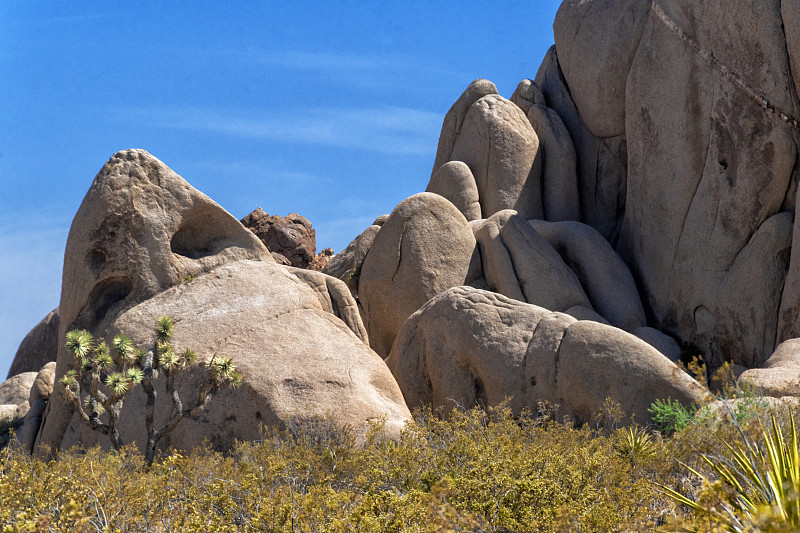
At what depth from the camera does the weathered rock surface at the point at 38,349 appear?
98.6 feet

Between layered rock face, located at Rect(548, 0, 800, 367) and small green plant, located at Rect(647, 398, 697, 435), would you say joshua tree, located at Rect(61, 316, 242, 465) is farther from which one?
layered rock face, located at Rect(548, 0, 800, 367)

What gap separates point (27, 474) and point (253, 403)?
17.9ft

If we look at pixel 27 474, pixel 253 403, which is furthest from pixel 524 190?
pixel 27 474

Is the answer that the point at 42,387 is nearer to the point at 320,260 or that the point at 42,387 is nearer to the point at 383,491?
the point at 383,491

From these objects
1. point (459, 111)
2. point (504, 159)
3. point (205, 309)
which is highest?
point (459, 111)

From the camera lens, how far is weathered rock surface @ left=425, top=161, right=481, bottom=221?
2733 centimetres

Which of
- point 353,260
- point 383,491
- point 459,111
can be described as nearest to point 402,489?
point 383,491

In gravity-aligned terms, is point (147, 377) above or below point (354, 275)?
below

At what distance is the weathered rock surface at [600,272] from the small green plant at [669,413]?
28.4ft

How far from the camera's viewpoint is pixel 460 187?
1089 inches

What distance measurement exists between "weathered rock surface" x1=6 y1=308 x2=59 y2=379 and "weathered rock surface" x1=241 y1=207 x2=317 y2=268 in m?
10.2


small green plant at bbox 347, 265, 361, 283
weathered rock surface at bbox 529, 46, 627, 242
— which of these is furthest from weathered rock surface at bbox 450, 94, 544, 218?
small green plant at bbox 347, 265, 361, 283

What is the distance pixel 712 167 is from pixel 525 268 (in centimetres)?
618

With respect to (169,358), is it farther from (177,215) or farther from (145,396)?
(177,215)
